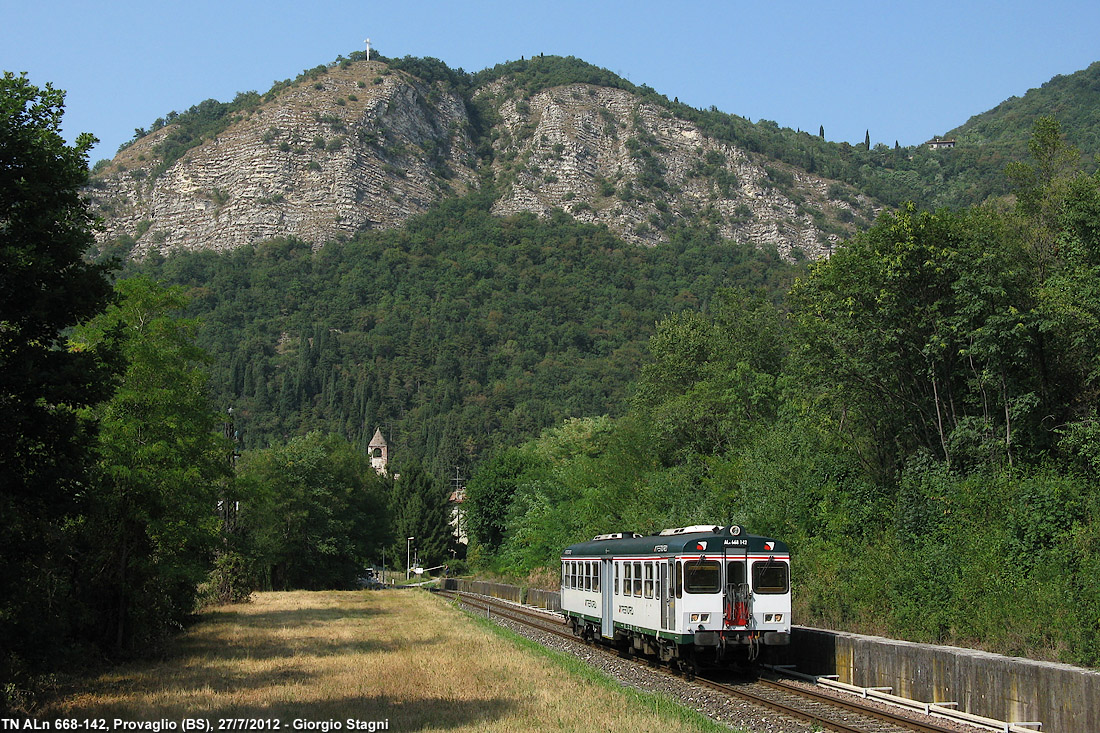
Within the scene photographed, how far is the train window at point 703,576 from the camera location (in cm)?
2247

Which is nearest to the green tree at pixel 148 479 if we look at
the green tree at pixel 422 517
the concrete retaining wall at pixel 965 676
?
the concrete retaining wall at pixel 965 676

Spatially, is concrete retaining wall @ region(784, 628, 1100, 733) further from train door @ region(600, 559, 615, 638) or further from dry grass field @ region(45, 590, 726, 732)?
train door @ region(600, 559, 615, 638)

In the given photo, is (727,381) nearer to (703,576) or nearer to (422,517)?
(703,576)

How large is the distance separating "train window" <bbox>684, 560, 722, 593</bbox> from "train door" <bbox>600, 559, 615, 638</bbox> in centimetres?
670

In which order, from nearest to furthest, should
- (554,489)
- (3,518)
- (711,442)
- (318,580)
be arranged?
(3,518) → (711,442) → (554,489) → (318,580)

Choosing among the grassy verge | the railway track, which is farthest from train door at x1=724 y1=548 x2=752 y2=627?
the grassy verge

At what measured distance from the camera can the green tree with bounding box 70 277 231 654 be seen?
24.9 m

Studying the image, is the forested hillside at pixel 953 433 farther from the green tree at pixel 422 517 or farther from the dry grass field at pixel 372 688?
the green tree at pixel 422 517

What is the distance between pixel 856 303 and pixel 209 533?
23.2 metres

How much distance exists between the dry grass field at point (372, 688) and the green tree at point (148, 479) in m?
1.93

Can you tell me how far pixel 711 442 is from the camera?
56531 millimetres

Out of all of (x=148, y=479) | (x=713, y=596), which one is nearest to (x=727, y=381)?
(x=713, y=596)

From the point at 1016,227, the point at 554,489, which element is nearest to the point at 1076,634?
the point at 1016,227

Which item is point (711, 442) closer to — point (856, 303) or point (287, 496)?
point (856, 303)
